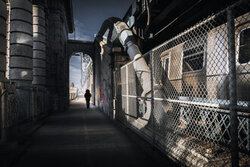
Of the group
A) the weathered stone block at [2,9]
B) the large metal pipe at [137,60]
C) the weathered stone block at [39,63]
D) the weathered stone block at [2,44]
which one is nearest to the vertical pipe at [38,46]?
the weathered stone block at [39,63]

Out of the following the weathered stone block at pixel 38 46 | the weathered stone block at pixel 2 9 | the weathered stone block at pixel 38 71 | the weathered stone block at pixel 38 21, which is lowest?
the weathered stone block at pixel 38 71

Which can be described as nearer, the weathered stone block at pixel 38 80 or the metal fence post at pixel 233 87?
the metal fence post at pixel 233 87

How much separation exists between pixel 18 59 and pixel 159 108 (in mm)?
7019

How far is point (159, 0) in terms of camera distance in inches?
224

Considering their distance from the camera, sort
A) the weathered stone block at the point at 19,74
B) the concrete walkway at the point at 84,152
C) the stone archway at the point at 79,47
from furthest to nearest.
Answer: the stone archway at the point at 79,47 < the weathered stone block at the point at 19,74 < the concrete walkway at the point at 84,152

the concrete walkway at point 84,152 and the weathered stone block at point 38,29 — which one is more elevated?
the weathered stone block at point 38,29

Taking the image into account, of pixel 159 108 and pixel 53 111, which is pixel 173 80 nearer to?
pixel 159 108

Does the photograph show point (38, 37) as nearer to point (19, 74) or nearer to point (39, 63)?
point (39, 63)

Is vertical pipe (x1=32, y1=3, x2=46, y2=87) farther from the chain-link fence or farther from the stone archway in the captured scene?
the stone archway

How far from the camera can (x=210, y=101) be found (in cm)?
370

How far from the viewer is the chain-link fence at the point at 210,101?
185cm

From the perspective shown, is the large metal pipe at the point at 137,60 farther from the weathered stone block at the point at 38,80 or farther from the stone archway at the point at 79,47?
the stone archway at the point at 79,47

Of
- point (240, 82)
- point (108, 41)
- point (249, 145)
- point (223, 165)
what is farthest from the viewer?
point (108, 41)

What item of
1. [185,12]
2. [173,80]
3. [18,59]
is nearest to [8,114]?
[18,59]
